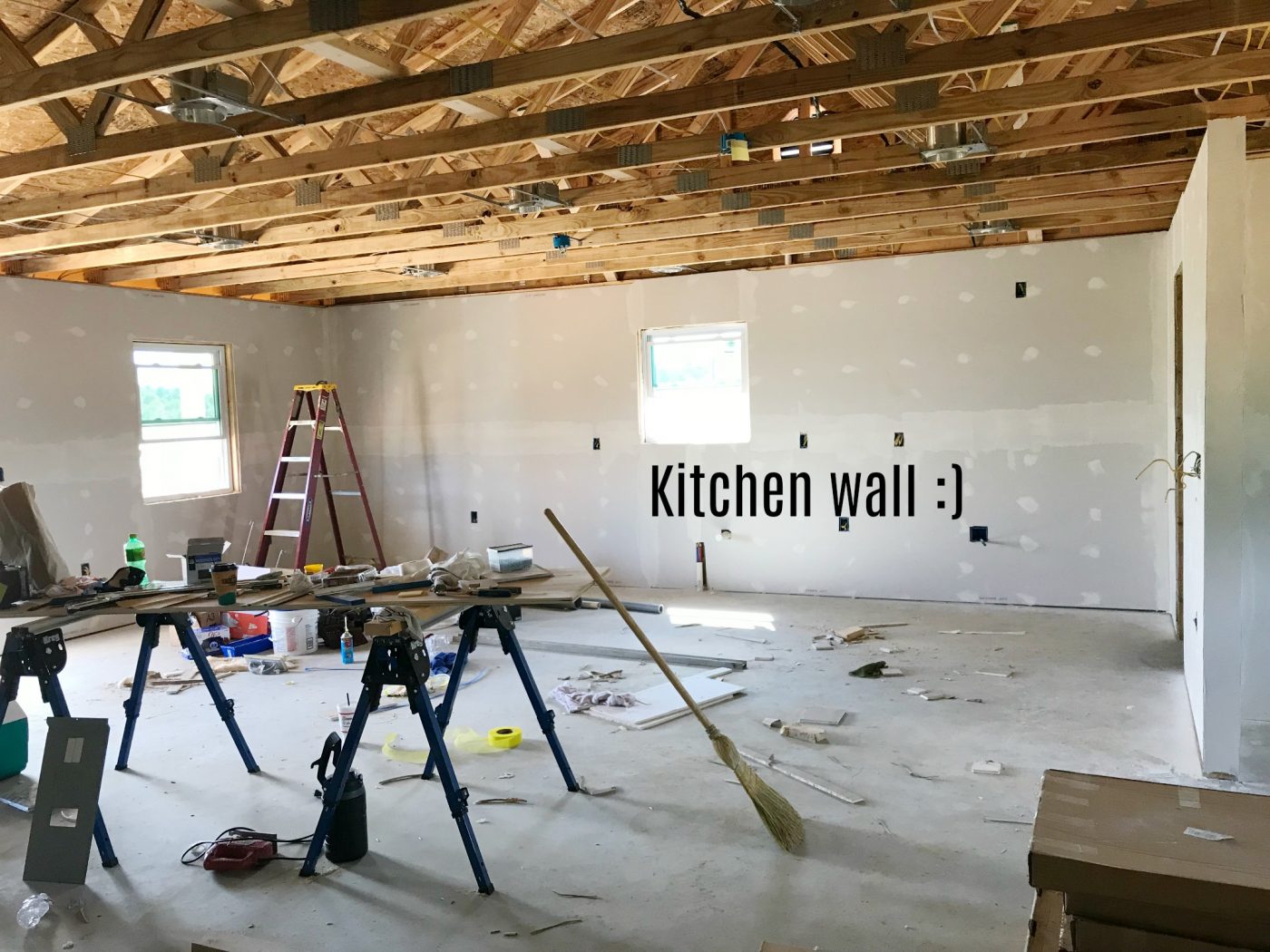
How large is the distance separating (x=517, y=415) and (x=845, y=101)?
13.9ft

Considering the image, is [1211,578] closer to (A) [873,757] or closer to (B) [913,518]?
(A) [873,757]

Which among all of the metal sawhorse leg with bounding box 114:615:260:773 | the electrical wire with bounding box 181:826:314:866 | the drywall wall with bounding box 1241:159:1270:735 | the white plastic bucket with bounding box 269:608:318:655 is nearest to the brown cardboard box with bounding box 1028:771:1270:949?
the electrical wire with bounding box 181:826:314:866

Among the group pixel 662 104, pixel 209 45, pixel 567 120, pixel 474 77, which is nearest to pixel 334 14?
pixel 209 45

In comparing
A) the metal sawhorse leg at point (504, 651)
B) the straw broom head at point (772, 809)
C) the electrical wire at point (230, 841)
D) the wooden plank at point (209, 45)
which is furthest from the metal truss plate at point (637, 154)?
the electrical wire at point (230, 841)

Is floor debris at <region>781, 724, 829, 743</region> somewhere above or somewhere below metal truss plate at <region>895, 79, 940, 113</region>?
below

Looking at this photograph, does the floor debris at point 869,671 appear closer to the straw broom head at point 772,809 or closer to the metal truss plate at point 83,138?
the straw broom head at point 772,809

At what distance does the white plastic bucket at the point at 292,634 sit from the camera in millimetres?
6406

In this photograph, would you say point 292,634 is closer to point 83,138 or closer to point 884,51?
point 83,138

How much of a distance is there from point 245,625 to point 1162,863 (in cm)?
616

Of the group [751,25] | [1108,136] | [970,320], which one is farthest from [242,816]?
[970,320]

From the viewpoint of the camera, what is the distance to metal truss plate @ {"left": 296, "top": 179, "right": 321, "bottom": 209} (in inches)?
188

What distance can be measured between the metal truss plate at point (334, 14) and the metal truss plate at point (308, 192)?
215 cm

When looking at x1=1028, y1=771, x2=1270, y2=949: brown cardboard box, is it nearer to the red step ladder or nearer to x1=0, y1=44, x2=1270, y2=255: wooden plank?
x1=0, y1=44, x2=1270, y2=255: wooden plank

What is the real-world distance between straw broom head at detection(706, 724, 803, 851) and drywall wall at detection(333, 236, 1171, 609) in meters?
4.35
